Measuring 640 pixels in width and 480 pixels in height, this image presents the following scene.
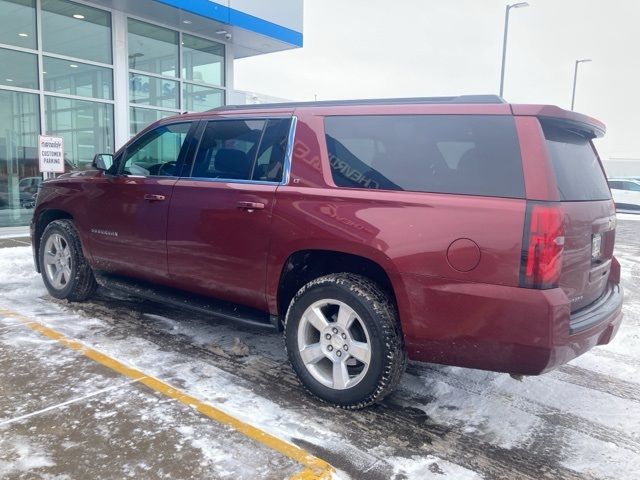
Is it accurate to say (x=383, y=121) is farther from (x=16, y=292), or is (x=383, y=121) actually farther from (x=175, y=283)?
(x=16, y=292)

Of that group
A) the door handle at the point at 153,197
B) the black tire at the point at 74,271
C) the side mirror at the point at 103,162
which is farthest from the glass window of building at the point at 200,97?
the door handle at the point at 153,197

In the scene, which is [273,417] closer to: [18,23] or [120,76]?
[18,23]

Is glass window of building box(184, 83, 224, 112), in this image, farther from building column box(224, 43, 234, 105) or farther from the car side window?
the car side window

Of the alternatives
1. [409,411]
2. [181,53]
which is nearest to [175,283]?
[409,411]

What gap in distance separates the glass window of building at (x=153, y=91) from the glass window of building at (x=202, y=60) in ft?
1.83

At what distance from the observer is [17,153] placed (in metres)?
11.1

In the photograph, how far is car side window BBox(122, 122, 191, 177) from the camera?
14.8 feet

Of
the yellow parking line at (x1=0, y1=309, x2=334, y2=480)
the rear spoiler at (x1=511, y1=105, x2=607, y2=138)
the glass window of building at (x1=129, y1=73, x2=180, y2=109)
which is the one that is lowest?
the yellow parking line at (x1=0, y1=309, x2=334, y2=480)

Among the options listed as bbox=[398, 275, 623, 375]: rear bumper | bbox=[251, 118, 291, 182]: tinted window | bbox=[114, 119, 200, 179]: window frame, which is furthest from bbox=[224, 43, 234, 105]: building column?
bbox=[398, 275, 623, 375]: rear bumper

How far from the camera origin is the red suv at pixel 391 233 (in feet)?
8.99

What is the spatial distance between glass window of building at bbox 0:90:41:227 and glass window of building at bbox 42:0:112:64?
131 centimetres

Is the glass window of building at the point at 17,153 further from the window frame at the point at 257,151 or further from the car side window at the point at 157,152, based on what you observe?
the window frame at the point at 257,151

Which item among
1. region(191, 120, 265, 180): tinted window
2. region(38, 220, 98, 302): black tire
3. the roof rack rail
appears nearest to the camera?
the roof rack rail

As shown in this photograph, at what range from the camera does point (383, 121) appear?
130 inches
